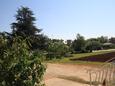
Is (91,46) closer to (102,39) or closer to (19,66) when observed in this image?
(102,39)

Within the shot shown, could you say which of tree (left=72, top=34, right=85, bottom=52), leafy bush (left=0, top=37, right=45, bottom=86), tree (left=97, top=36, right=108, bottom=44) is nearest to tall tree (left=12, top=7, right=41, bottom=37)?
tree (left=72, top=34, right=85, bottom=52)

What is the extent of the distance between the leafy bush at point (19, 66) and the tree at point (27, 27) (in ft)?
103

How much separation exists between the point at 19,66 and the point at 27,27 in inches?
1316

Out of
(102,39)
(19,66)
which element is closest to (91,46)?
(102,39)

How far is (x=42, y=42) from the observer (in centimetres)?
3975

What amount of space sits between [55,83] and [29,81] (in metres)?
7.72

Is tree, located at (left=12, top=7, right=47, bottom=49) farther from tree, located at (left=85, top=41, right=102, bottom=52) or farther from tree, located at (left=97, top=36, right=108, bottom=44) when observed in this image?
tree, located at (left=97, top=36, right=108, bottom=44)

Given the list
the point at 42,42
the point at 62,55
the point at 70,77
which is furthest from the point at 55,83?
the point at 42,42

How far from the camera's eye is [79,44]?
47.5 meters

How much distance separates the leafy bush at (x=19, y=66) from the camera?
A: 666 centimetres

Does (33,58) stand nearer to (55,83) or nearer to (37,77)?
(37,77)

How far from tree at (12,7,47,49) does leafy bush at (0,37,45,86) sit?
31.4 m

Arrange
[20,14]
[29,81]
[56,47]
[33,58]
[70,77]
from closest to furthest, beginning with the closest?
[29,81]
[33,58]
[70,77]
[56,47]
[20,14]

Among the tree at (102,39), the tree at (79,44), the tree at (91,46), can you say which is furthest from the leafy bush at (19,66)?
the tree at (102,39)
